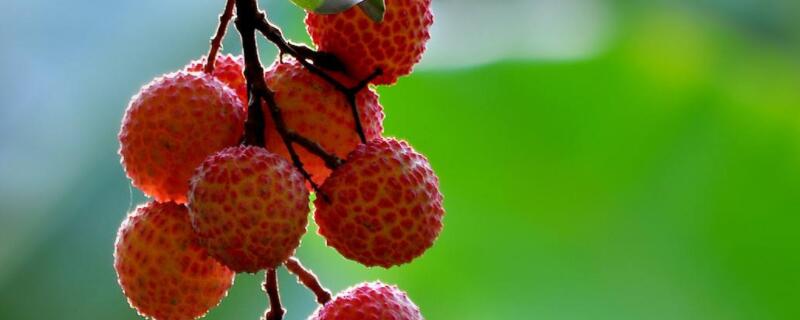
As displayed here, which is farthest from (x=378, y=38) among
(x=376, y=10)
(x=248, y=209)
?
(x=248, y=209)

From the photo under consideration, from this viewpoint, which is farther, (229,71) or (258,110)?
(229,71)

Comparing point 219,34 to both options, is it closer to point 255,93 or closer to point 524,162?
point 255,93

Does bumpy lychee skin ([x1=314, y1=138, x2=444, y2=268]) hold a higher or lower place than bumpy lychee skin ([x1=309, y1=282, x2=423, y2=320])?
higher

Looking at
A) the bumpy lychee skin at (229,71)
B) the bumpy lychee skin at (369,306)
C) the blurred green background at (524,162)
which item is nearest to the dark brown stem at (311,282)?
the bumpy lychee skin at (369,306)

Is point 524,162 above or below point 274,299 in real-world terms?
above

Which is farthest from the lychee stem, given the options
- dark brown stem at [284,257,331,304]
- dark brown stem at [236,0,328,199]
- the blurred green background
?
the blurred green background

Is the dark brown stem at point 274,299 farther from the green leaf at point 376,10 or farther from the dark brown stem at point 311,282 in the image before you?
the green leaf at point 376,10

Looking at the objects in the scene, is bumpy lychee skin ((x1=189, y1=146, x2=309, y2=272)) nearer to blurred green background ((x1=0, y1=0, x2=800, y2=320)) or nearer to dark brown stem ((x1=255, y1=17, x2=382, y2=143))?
dark brown stem ((x1=255, y1=17, x2=382, y2=143))
